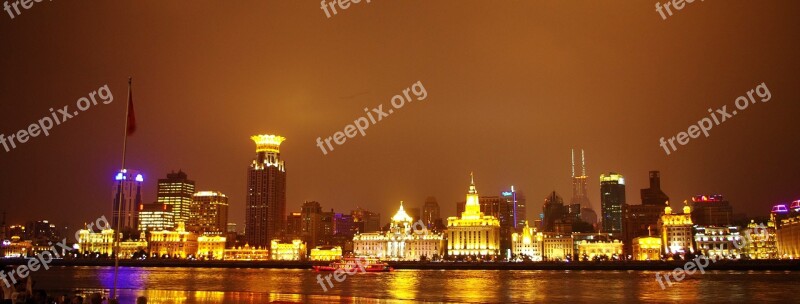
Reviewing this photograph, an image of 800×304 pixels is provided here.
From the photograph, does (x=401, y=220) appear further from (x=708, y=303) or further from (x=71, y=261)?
(x=708, y=303)

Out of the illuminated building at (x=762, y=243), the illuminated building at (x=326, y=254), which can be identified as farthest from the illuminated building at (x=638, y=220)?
the illuminated building at (x=326, y=254)

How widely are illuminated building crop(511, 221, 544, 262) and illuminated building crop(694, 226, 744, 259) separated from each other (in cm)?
3652

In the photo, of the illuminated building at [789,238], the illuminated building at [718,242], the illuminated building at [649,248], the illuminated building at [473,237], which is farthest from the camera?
the illuminated building at [473,237]

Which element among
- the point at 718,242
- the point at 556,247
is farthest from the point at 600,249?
the point at 718,242

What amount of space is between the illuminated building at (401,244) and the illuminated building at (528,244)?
18470 mm

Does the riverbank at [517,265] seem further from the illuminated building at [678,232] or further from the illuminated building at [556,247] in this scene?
the illuminated building at [556,247]

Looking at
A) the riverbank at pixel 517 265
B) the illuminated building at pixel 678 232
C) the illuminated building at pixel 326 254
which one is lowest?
the riverbank at pixel 517 265

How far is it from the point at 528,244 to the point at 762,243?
5187 centimetres

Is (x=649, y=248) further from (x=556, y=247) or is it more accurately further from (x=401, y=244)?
(x=401, y=244)

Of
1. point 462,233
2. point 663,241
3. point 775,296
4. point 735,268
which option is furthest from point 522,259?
point 775,296

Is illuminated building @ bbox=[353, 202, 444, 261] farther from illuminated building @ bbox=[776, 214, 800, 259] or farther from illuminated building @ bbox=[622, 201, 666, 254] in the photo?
illuminated building @ bbox=[776, 214, 800, 259]

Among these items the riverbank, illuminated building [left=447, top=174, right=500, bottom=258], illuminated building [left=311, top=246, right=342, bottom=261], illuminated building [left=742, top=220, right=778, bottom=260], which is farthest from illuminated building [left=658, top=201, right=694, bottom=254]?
illuminated building [left=311, top=246, right=342, bottom=261]

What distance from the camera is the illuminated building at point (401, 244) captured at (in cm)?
18238

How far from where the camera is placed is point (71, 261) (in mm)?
168250
